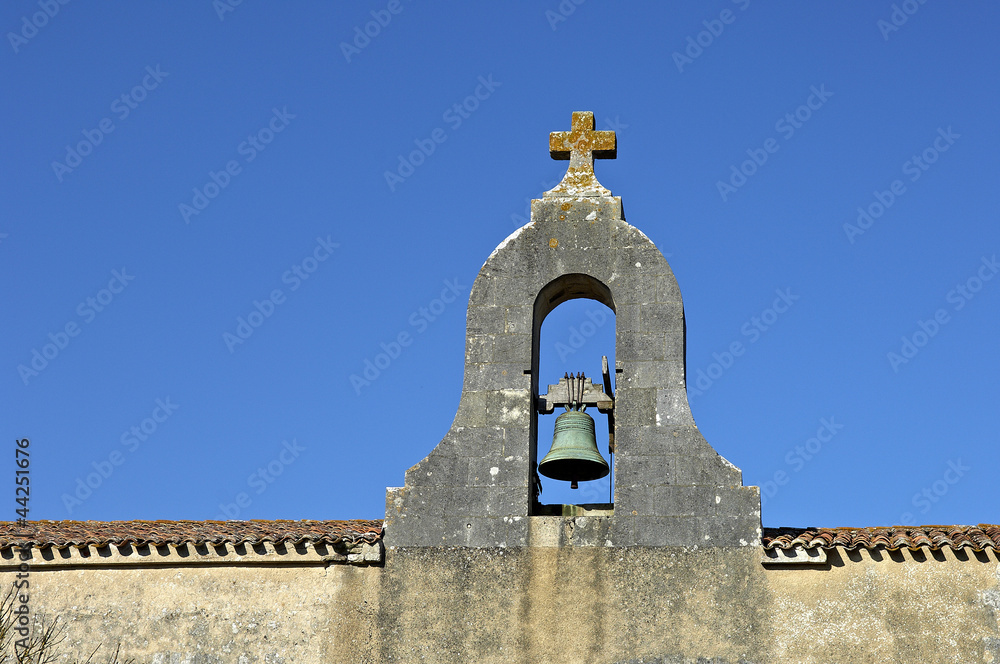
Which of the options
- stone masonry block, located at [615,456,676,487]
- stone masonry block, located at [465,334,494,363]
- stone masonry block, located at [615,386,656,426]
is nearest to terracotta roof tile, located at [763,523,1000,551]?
stone masonry block, located at [615,456,676,487]

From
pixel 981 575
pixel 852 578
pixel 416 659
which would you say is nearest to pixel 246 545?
pixel 416 659

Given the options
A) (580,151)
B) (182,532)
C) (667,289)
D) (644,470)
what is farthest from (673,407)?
(182,532)

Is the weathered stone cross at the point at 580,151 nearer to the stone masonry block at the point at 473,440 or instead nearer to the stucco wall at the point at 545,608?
the stone masonry block at the point at 473,440

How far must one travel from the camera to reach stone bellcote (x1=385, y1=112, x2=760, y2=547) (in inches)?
434

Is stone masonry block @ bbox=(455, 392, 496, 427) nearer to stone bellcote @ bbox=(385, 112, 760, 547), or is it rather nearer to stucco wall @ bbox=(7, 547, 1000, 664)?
stone bellcote @ bbox=(385, 112, 760, 547)

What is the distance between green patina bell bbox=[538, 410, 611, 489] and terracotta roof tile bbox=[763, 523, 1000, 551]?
137cm

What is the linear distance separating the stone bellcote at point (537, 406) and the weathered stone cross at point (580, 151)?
1 cm

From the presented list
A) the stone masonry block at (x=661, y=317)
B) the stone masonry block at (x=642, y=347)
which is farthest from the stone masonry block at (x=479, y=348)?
the stone masonry block at (x=661, y=317)

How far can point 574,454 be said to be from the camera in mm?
11469

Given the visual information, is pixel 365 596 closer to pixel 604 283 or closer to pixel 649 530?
pixel 649 530

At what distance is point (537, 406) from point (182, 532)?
2892 mm

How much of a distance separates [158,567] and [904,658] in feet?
17.7

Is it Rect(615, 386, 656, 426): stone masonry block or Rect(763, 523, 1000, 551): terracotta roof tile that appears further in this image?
Rect(615, 386, 656, 426): stone masonry block

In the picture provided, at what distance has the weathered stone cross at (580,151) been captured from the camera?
1233cm
